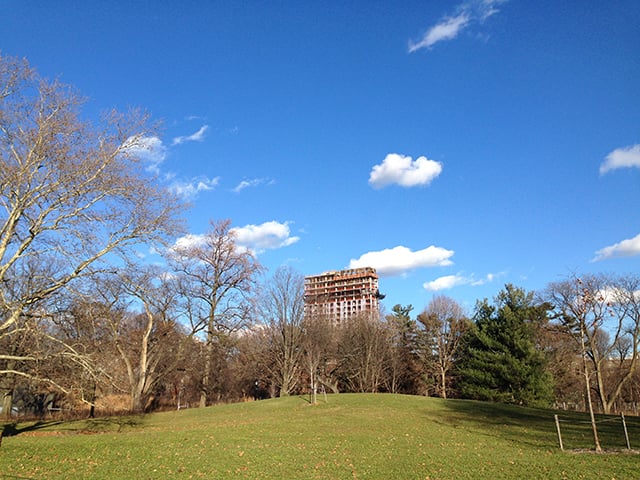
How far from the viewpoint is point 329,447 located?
50.0 ft

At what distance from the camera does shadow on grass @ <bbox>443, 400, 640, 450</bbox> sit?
17047 mm

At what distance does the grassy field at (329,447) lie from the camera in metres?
11.3

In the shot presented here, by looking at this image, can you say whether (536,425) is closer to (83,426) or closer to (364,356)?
(83,426)

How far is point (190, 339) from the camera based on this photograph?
3444 centimetres

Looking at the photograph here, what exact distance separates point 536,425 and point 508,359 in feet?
53.2

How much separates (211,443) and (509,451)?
34.8ft

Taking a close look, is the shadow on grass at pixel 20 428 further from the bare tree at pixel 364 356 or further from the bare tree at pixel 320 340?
the bare tree at pixel 364 356

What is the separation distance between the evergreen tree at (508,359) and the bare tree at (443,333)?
5.72 meters

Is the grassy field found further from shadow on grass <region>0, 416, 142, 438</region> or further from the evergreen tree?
the evergreen tree

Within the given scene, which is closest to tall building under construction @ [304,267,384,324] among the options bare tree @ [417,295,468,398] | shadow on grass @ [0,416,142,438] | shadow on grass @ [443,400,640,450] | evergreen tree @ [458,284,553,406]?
bare tree @ [417,295,468,398]

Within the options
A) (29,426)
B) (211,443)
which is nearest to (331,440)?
(211,443)

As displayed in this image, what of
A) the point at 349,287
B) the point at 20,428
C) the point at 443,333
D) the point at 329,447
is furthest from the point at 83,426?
the point at 349,287

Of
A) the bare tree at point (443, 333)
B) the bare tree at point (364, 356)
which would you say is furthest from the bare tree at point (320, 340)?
the bare tree at point (443, 333)

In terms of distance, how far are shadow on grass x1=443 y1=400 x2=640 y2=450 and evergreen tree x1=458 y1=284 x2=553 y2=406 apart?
8486 mm
